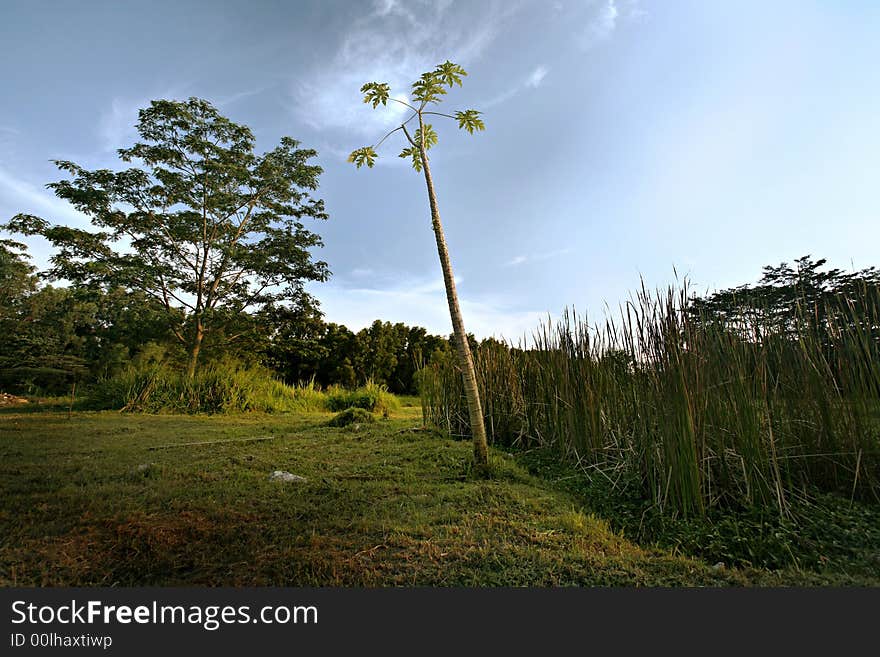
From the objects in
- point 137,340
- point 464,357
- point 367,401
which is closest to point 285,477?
point 464,357

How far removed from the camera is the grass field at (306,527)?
4.50 feet

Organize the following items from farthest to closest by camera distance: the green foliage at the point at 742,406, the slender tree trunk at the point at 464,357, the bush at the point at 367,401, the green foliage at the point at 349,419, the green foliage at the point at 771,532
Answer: the bush at the point at 367,401 → the green foliage at the point at 349,419 → the slender tree trunk at the point at 464,357 → the green foliage at the point at 742,406 → the green foliage at the point at 771,532

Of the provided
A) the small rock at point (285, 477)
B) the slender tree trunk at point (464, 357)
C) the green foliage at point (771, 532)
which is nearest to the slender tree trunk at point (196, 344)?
the small rock at point (285, 477)

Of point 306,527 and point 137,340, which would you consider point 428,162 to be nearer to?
point 306,527

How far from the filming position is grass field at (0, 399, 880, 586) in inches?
54.1

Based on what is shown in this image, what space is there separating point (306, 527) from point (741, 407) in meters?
2.27

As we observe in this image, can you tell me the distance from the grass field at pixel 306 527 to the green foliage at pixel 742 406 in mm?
517

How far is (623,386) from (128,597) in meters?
2.83

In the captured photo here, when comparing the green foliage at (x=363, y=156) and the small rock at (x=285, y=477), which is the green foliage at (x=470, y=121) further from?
the small rock at (x=285, y=477)

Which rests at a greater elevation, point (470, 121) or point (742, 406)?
point (470, 121)

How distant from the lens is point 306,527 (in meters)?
1.78

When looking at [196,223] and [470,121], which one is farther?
[196,223]

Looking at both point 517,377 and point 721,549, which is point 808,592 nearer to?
point 721,549

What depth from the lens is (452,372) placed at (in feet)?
15.6
